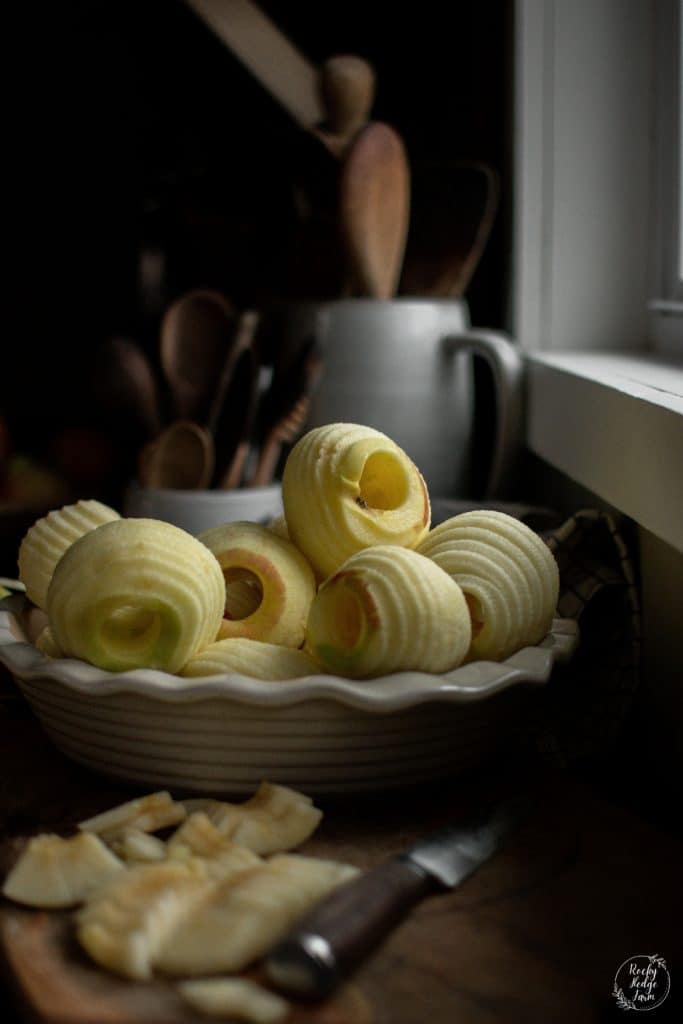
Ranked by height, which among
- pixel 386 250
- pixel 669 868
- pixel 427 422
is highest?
pixel 386 250

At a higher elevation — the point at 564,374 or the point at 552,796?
the point at 564,374

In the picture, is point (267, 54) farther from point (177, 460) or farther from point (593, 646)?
point (593, 646)

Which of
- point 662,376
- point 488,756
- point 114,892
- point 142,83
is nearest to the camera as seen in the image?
point 114,892

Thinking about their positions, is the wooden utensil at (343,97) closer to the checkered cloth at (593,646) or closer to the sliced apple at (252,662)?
the checkered cloth at (593,646)

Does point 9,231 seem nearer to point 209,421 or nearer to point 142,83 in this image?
point 142,83

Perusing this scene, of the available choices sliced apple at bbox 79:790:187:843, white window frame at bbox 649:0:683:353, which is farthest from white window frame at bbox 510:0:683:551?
sliced apple at bbox 79:790:187:843

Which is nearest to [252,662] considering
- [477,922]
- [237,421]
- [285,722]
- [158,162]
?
[285,722]

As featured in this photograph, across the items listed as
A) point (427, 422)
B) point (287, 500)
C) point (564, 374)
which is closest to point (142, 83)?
point (427, 422)

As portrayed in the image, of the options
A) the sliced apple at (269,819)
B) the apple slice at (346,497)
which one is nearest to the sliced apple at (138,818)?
the sliced apple at (269,819)
